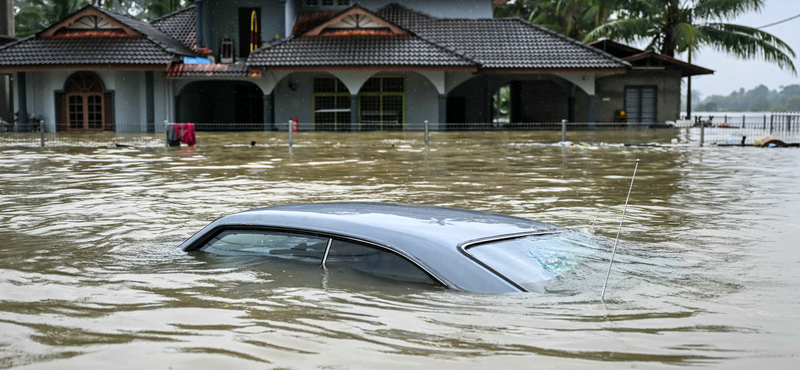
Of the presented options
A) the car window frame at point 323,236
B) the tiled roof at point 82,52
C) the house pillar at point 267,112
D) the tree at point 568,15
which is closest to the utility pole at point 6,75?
the tiled roof at point 82,52

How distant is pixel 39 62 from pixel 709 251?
32.2 metres

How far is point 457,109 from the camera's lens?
3909 centimetres

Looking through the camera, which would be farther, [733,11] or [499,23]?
[733,11]

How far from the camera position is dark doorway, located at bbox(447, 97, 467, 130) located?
38906 mm

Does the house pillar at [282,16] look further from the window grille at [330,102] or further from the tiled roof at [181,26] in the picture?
the tiled roof at [181,26]

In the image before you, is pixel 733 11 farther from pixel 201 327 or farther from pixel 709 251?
pixel 201 327

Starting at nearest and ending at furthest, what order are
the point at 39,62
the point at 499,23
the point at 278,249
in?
Answer: the point at 278,249 < the point at 39,62 < the point at 499,23

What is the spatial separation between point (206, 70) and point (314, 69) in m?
4.74

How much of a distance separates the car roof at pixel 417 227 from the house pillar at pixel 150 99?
31395 mm

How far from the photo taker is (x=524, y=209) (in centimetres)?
1051

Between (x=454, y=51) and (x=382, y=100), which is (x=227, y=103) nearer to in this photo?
(x=382, y=100)

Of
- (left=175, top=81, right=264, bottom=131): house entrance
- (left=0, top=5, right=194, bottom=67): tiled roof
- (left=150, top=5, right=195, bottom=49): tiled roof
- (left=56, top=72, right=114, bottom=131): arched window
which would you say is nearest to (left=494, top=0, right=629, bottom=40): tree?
(left=175, top=81, right=264, bottom=131): house entrance

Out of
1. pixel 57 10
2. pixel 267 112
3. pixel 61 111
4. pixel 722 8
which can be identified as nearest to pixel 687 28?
pixel 722 8

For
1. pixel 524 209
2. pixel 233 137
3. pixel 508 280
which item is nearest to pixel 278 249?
pixel 508 280
